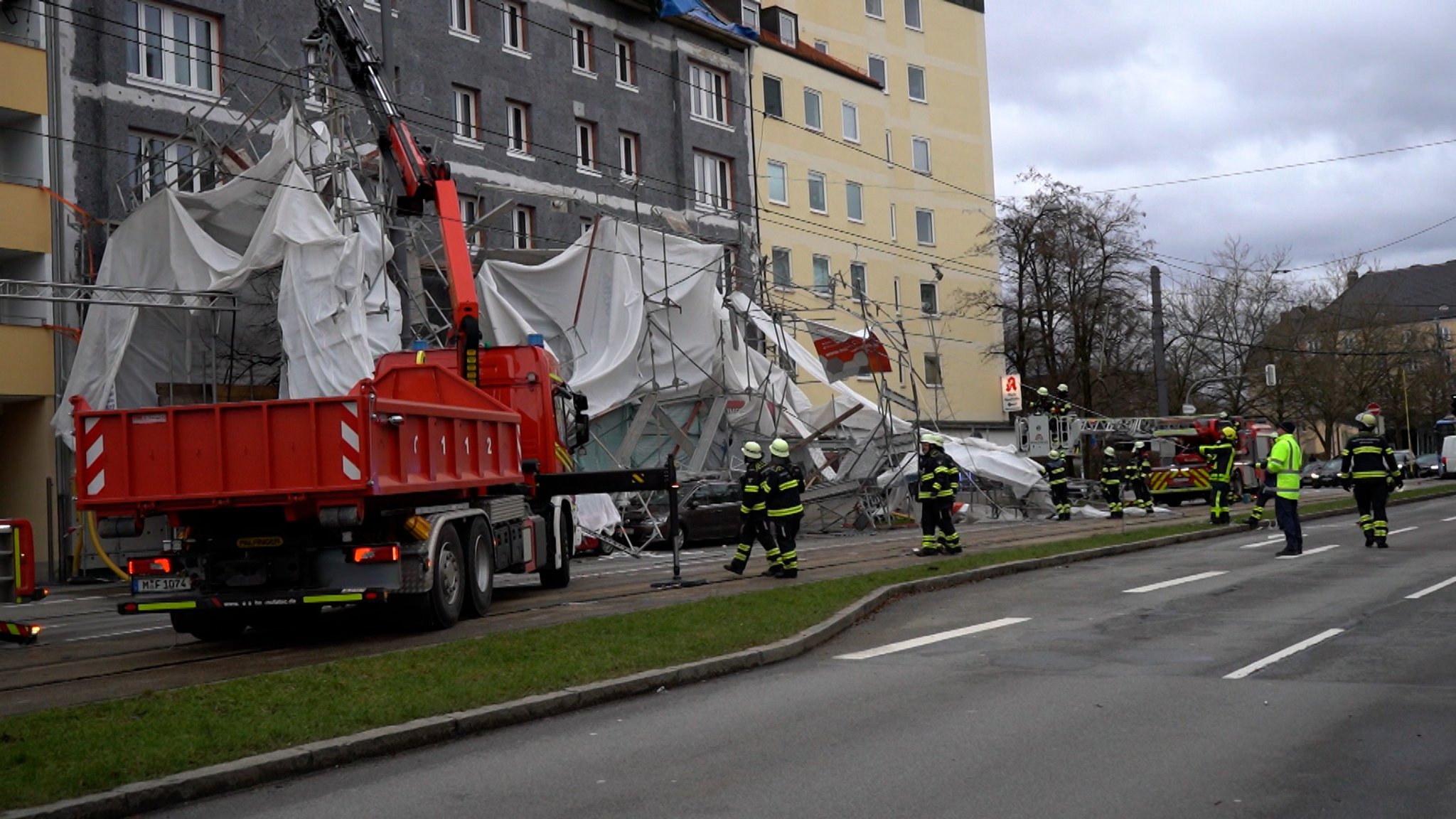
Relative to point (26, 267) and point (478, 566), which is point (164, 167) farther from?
point (478, 566)

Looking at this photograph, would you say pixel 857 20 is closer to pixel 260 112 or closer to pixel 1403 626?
pixel 260 112

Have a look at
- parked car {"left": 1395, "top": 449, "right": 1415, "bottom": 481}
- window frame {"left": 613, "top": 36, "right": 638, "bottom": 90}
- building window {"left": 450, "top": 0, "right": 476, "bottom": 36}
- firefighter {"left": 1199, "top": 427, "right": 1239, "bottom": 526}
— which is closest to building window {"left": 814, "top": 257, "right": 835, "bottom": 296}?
window frame {"left": 613, "top": 36, "right": 638, "bottom": 90}

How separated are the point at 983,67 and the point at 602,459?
98.9 feet

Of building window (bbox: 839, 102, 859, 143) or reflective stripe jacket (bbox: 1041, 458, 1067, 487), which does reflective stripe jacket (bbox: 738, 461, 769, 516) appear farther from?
building window (bbox: 839, 102, 859, 143)

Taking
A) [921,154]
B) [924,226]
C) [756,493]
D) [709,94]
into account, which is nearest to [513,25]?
[709,94]

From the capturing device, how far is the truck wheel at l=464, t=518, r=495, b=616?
14.3 m

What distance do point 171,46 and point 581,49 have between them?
1232cm

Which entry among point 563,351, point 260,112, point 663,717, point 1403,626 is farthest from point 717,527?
point 663,717

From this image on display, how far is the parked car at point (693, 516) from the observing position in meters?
28.5

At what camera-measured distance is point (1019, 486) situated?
35.1 metres

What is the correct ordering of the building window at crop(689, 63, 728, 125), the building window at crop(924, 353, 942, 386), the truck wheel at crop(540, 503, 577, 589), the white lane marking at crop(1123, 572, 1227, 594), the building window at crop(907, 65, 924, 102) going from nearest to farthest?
the white lane marking at crop(1123, 572, 1227, 594), the truck wheel at crop(540, 503, 577, 589), the building window at crop(689, 63, 728, 125), the building window at crop(924, 353, 942, 386), the building window at crop(907, 65, 924, 102)

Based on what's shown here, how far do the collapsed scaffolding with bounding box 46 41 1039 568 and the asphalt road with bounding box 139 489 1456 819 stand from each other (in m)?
15.7

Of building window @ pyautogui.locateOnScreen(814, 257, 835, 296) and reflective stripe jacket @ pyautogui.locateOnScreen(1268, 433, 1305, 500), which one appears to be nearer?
reflective stripe jacket @ pyautogui.locateOnScreen(1268, 433, 1305, 500)

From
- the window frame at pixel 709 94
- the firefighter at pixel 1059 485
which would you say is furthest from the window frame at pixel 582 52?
the firefighter at pixel 1059 485
